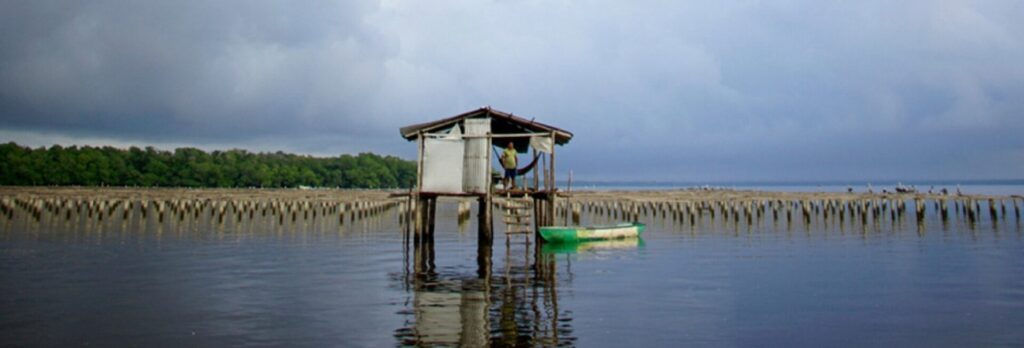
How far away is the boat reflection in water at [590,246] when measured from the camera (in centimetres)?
2642

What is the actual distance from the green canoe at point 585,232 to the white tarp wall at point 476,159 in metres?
3.06

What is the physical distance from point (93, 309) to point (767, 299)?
1351 cm

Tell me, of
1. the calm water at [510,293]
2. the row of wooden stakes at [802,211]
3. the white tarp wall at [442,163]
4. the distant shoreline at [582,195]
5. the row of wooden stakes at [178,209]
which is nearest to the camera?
the calm water at [510,293]

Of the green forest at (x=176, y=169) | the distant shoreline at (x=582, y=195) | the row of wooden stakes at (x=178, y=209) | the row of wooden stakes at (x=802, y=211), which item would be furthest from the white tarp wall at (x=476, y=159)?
the green forest at (x=176, y=169)

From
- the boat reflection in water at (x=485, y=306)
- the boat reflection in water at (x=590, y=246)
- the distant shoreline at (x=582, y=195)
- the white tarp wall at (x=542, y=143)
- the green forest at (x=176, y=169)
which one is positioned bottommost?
the boat reflection in water at (x=485, y=306)

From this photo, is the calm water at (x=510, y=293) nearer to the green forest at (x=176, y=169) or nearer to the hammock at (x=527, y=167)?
the hammock at (x=527, y=167)

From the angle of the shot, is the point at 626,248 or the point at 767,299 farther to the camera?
the point at 626,248

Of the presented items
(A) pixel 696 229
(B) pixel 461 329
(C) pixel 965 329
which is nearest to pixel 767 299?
(C) pixel 965 329

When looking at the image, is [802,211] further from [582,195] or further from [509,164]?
[509,164]

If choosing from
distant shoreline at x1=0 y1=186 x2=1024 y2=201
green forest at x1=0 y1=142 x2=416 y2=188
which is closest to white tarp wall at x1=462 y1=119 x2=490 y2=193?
distant shoreline at x1=0 y1=186 x2=1024 y2=201

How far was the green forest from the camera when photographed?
10288 cm

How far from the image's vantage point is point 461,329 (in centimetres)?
1177

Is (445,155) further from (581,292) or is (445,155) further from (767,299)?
(767,299)

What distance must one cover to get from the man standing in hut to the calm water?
260cm
